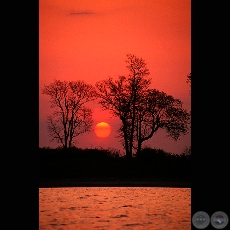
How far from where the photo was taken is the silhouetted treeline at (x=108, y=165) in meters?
18.0

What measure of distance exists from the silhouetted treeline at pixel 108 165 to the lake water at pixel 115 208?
3.38m

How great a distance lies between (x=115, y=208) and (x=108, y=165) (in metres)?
8.49

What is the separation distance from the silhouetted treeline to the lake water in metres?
3.38
